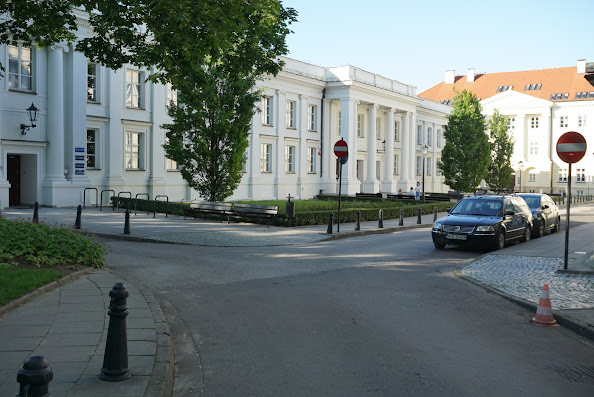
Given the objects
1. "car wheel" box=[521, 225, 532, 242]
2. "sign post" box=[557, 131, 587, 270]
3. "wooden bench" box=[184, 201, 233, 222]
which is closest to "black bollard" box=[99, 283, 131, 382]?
"sign post" box=[557, 131, 587, 270]

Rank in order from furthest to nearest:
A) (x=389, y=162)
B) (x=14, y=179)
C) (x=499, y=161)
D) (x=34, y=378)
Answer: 1. (x=499, y=161)
2. (x=389, y=162)
3. (x=14, y=179)
4. (x=34, y=378)

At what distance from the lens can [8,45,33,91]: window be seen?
26891 millimetres

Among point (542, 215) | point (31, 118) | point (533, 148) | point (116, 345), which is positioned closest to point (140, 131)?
point (31, 118)

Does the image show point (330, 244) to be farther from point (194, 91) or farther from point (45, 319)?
point (45, 319)

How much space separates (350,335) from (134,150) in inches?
1120

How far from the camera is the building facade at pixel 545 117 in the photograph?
255 ft

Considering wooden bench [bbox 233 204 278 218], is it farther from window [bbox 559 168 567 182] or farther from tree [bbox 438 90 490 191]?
window [bbox 559 168 567 182]

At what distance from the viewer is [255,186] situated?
42.6 m

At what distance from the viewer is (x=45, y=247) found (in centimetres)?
1102

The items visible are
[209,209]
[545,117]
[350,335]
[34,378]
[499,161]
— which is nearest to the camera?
[34,378]

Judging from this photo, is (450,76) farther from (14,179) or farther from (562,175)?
(14,179)

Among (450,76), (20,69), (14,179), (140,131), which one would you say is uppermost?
(450,76)

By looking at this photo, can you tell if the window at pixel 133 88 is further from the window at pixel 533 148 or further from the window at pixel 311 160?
the window at pixel 533 148

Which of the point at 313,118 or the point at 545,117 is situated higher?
the point at 545,117
